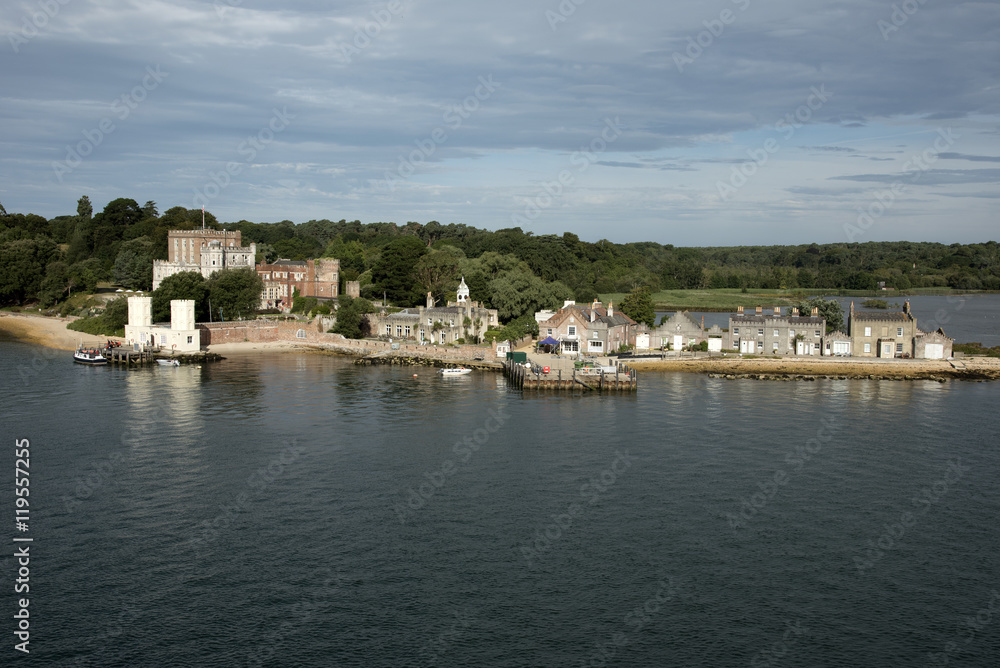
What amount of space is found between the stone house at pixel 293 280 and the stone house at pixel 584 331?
31.8m

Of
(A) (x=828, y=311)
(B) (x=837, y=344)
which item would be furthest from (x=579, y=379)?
(A) (x=828, y=311)

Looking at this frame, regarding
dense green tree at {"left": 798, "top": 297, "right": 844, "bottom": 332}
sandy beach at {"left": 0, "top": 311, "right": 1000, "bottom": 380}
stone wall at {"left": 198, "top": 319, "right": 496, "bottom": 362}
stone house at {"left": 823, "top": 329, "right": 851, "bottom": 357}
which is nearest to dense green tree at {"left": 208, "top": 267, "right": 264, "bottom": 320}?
stone wall at {"left": 198, "top": 319, "right": 496, "bottom": 362}

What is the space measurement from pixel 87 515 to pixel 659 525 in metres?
20.2

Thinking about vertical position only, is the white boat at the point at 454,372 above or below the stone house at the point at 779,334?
below

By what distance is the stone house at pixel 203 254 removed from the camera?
8869 cm

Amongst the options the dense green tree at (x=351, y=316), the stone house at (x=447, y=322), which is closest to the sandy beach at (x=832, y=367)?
the stone house at (x=447, y=322)

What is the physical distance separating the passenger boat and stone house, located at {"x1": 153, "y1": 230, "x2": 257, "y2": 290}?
69.5 ft

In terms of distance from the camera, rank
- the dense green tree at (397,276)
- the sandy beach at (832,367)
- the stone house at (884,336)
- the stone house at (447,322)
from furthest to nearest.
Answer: the dense green tree at (397,276) < the stone house at (447,322) < the stone house at (884,336) < the sandy beach at (832,367)

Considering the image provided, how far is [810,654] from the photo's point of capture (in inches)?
805

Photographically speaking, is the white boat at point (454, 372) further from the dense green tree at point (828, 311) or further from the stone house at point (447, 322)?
the dense green tree at point (828, 311)

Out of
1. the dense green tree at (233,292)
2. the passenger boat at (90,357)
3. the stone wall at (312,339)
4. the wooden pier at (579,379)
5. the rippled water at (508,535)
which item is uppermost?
the dense green tree at (233,292)

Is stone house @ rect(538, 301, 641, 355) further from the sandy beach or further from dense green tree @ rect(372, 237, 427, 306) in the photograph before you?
dense green tree @ rect(372, 237, 427, 306)

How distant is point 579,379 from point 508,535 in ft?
97.7

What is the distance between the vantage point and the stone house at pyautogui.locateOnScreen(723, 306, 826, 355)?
65.9 metres
